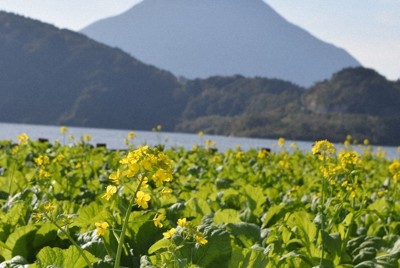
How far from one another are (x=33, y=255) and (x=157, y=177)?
4.24ft

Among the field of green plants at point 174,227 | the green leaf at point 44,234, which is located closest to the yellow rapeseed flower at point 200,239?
the field of green plants at point 174,227

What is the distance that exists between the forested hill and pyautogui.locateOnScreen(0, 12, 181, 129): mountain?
275 mm

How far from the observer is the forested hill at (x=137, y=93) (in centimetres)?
15962

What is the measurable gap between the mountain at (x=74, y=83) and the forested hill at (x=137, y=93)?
275 mm

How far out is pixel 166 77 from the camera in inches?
7347

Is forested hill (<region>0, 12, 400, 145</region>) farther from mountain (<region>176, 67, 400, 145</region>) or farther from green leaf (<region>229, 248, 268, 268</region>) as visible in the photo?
green leaf (<region>229, 248, 268, 268</region>)

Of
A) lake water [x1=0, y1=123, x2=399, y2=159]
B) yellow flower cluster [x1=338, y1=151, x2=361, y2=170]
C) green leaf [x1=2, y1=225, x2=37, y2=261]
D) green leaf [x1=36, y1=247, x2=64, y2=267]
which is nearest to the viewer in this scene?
green leaf [x1=36, y1=247, x2=64, y2=267]

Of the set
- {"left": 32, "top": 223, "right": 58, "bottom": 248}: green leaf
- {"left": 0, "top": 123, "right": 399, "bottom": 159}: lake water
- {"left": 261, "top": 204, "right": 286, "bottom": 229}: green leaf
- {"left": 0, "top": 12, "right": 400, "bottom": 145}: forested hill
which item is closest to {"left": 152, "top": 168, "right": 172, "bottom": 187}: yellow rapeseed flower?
{"left": 32, "top": 223, "right": 58, "bottom": 248}: green leaf

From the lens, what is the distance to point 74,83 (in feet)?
602

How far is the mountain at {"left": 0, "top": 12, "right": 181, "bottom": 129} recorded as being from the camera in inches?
6668

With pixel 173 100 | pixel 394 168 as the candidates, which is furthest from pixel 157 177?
pixel 173 100

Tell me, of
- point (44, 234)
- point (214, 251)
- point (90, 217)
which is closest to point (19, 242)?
point (44, 234)

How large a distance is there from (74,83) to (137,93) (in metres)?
18.7

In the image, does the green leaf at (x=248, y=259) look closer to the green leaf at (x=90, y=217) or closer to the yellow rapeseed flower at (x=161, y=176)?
the yellow rapeseed flower at (x=161, y=176)
